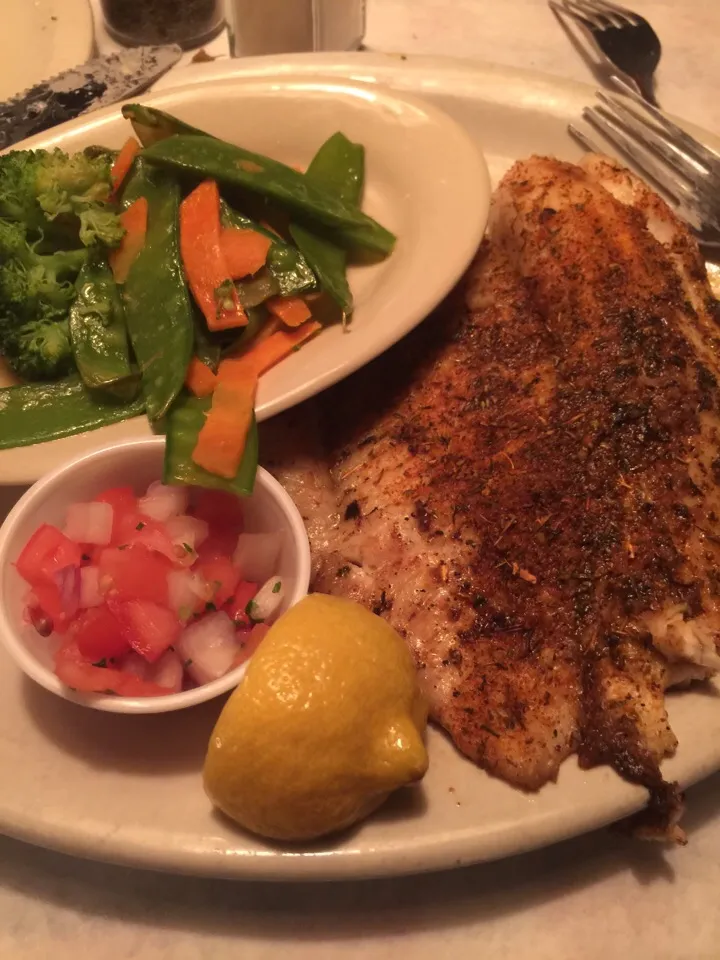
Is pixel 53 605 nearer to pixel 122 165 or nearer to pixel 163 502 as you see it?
pixel 163 502

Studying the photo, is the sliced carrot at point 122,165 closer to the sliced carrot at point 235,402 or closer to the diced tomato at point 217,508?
the sliced carrot at point 235,402

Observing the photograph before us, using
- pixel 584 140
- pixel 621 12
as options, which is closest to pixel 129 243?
pixel 584 140

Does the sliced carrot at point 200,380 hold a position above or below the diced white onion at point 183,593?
above

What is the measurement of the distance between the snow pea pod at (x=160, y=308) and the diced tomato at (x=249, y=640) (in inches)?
23.1

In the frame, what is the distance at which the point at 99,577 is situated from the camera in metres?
1.60

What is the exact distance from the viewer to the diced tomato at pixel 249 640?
5.35 feet

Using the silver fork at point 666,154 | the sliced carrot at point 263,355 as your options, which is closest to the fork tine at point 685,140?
the silver fork at point 666,154

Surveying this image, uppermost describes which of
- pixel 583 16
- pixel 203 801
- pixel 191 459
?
pixel 583 16

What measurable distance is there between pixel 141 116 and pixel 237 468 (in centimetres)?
112

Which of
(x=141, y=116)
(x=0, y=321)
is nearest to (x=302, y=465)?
(x=0, y=321)

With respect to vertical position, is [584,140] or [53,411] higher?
[584,140]

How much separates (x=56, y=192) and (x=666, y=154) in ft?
6.04

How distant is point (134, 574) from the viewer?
5.21 feet

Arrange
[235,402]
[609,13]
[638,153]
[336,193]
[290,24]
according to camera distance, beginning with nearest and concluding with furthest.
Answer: [235,402] → [336,193] → [638,153] → [290,24] → [609,13]
